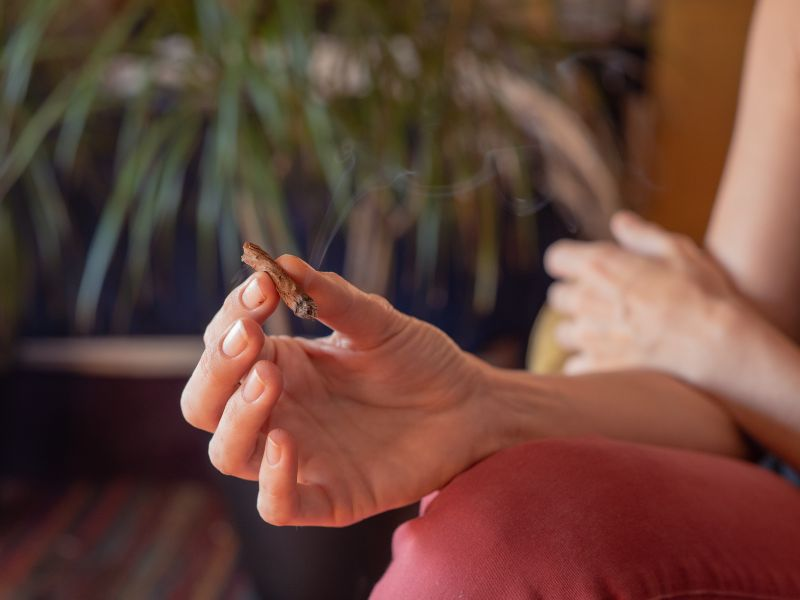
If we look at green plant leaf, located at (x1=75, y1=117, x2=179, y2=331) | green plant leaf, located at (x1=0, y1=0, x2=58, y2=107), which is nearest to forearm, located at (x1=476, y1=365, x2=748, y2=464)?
green plant leaf, located at (x1=75, y1=117, x2=179, y2=331)

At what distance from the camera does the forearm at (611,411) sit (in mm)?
562

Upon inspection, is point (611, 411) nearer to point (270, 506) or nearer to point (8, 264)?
point (270, 506)

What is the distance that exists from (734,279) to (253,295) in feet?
1.63

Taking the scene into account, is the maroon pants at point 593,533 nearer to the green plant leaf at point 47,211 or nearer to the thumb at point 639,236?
the thumb at point 639,236

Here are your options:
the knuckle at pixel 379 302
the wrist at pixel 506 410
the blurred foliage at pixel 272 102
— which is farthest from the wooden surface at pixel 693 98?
the knuckle at pixel 379 302

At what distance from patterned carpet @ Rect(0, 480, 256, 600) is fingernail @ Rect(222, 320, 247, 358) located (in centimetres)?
105

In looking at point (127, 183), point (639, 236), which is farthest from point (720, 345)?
point (127, 183)

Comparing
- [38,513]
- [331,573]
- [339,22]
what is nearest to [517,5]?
[339,22]

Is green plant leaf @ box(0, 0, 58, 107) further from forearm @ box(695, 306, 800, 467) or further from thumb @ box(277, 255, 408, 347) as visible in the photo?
forearm @ box(695, 306, 800, 467)

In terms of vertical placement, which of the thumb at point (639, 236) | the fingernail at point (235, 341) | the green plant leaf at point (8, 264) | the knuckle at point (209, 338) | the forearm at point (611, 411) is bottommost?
the green plant leaf at point (8, 264)

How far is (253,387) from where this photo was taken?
425 millimetres

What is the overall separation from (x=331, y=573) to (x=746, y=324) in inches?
25.0

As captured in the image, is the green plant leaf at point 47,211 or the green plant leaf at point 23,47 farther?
the green plant leaf at point 47,211

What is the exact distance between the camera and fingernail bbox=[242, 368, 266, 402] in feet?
1.39
